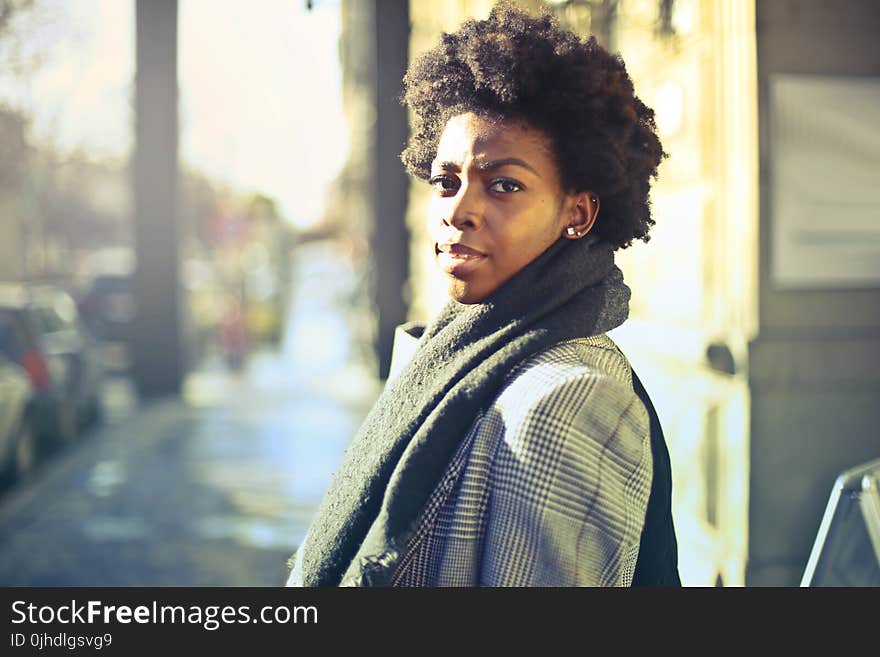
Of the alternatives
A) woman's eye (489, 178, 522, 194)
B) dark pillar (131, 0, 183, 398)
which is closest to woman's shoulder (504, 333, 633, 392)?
woman's eye (489, 178, 522, 194)

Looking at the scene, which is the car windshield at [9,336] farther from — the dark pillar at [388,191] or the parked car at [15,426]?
the dark pillar at [388,191]

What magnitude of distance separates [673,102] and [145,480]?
560 centimetres

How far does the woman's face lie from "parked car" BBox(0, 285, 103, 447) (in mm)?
7712

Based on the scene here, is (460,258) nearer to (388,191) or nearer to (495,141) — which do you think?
(495,141)

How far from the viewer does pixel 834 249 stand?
4.10 metres

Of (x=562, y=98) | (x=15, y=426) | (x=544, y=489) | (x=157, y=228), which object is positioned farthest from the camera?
(x=157, y=228)

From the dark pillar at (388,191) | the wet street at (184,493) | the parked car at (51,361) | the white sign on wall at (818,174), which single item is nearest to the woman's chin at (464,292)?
the white sign on wall at (818,174)

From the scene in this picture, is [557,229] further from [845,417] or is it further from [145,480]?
[145,480]

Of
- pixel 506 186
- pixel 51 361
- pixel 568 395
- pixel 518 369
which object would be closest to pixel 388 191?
pixel 51 361

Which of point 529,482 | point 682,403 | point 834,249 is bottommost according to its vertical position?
point 682,403

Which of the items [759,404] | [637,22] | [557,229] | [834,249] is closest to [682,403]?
[759,404]

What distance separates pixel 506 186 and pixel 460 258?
0.15 meters

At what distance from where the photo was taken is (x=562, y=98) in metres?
1.79

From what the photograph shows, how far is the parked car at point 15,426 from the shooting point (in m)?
7.76
